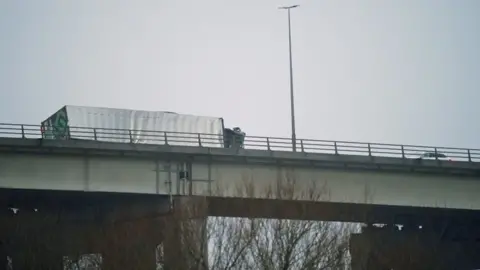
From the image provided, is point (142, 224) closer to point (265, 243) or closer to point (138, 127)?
point (138, 127)

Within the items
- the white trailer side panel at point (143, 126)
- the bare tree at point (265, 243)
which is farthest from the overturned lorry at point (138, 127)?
the bare tree at point (265, 243)

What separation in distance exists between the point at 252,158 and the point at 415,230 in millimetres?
15945

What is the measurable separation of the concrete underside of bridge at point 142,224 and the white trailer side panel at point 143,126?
3518mm

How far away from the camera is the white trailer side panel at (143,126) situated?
56219mm

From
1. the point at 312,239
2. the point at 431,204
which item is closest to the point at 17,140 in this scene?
the point at 312,239

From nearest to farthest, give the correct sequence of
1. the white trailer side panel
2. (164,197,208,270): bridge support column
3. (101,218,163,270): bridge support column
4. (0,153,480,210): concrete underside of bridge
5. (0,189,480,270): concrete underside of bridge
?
1. (164,197,208,270): bridge support column
2. (0,189,480,270): concrete underside of bridge
3. (101,218,163,270): bridge support column
4. (0,153,480,210): concrete underside of bridge
5. the white trailer side panel

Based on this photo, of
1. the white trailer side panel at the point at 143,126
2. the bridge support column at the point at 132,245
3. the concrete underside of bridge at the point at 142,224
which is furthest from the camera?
the white trailer side panel at the point at 143,126

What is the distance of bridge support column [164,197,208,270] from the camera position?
4438cm

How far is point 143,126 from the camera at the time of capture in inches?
2283

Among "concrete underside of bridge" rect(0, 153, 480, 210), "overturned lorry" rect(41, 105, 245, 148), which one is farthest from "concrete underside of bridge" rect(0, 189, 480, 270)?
"overturned lorry" rect(41, 105, 245, 148)

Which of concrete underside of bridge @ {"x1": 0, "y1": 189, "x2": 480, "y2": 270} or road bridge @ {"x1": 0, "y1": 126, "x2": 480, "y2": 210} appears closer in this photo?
concrete underside of bridge @ {"x1": 0, "y1": 189, "x2": 480, "y2": 270}

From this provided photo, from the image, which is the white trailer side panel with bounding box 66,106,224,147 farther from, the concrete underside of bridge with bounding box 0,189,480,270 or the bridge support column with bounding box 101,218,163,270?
the bridge support column with bounding box 101,218,163,270

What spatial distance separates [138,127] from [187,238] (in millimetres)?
14300

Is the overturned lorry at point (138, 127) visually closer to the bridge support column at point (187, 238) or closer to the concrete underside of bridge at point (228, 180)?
the concrete underside of bridge at point (228, 180)
